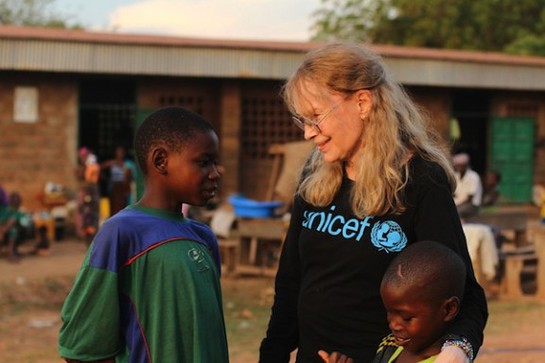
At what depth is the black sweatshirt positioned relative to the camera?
2275 millimetres

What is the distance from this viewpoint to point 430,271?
207cm

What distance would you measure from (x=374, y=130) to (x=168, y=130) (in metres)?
0.58

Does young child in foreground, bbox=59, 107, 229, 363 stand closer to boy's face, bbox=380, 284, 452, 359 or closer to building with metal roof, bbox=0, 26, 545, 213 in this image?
boy's face, bbox=380, 284, 452, 359

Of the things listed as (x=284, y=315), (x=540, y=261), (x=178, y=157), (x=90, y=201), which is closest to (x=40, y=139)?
(x=90, y=201)

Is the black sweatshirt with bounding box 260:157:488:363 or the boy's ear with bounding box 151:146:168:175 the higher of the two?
the boy's ear with bounding box 151:146:168:175

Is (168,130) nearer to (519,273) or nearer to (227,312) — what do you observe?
(227,312)

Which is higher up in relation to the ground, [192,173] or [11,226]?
[192,173]

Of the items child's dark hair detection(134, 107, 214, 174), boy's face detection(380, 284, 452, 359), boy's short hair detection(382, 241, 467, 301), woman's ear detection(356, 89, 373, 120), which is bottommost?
boy's face detection(380, 284, 452, 359)

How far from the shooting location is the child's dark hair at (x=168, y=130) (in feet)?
7.96

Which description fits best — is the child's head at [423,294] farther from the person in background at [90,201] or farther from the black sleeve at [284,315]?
the person in background at [90,201]

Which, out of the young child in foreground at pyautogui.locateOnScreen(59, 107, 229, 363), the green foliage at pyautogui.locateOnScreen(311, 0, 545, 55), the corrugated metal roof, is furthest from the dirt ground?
the green foliage at pyautogui.locateOnScreen(311, 0, 545, 55)

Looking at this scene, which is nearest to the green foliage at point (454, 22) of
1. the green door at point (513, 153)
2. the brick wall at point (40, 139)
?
the green door at point (513, 153)

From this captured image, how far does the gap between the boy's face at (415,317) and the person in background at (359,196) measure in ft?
0.51

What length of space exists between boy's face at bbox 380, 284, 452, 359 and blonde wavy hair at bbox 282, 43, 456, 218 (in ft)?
1.03
